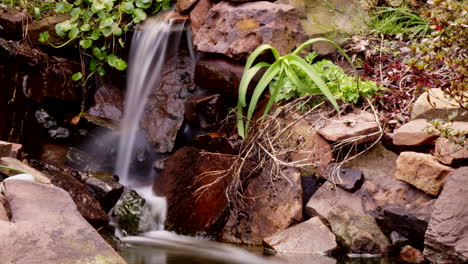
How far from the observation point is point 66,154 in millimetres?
5750

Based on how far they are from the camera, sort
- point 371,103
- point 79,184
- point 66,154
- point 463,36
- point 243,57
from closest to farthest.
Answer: point 463,36 < point 79,184 < point 371,103 < point 243,57 < point 66,154

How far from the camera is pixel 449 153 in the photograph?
12.8 ft

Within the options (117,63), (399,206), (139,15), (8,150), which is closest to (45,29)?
(117,63)

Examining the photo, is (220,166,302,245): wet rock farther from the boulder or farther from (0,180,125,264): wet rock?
(0,180,125,264): wet rock

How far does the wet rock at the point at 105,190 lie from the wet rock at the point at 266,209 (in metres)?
0.95

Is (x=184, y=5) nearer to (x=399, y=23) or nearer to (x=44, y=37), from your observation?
(x=44, y=37)

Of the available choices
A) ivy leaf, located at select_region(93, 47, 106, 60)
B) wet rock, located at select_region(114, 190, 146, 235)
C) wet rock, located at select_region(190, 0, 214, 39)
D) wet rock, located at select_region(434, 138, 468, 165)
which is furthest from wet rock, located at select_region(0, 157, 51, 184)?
wet rock, located at select_region(434, 138, 468, 165)

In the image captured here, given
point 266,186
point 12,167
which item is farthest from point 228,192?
point 12,167

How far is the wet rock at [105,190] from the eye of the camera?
4.62 metres

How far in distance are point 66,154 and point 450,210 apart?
147 inches

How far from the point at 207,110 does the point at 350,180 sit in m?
1.66

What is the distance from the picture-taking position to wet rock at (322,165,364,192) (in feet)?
14.4

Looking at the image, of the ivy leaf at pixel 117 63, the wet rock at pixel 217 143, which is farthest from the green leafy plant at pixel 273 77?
the ivy leaf at pixel 117 63

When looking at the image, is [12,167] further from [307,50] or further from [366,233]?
[307,50]
